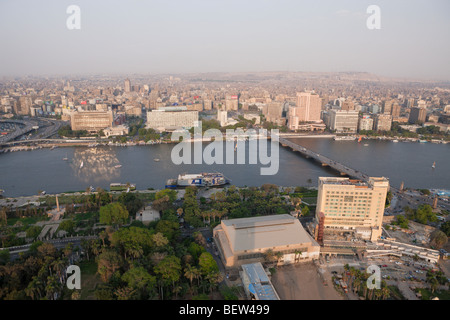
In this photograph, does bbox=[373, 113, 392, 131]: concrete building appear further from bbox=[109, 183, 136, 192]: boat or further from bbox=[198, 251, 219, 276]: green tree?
bbox=[198, 251, 219, 276]: green tree

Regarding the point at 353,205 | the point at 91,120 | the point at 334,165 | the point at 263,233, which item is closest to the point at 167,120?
the point at 91,120

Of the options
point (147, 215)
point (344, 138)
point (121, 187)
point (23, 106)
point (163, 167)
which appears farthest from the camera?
point (23, 106)

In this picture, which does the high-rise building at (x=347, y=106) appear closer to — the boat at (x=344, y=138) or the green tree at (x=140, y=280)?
the boat at (x=344, y=138)

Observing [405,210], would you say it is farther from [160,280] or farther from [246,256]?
[160,280]

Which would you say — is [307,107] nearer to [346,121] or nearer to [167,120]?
[346,121]

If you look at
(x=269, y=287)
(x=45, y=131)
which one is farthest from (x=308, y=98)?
(x=269, y=287)

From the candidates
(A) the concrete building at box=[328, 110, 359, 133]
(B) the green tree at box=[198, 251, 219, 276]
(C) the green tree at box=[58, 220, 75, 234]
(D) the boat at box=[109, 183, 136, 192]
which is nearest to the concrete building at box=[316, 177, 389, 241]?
(B) the green tree at box=[198, 251, 219, 276]

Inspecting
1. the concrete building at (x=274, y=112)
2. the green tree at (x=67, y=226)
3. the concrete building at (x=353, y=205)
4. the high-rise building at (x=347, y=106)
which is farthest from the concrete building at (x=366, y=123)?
the green tree at (x=67, y=226)
